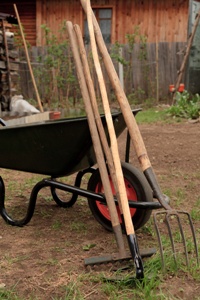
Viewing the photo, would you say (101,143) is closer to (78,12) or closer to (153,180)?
(153,180)

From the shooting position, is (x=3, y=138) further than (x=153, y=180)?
Yes

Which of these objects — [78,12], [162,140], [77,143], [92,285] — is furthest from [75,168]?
Result: [78,12]

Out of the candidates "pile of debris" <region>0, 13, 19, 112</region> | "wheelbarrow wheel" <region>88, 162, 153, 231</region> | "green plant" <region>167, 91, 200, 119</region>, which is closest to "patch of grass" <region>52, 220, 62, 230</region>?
"wheelbarrow wheel" <region>88, 162, 153, 231</region>

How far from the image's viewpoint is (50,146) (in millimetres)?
2736

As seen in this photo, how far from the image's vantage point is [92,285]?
2.14m

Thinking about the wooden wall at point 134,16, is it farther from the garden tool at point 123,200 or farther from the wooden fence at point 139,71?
the garden tool at point 123,200

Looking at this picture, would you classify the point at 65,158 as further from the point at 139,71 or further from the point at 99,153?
the point at 139,71

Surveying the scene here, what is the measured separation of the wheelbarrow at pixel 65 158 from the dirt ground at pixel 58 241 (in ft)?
0.53

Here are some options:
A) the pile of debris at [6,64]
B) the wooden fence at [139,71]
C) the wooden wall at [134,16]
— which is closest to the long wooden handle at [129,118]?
the pile of debris at [6,64]

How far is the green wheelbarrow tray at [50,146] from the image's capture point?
264cm

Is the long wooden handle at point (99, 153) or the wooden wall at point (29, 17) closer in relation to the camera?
the long wooden handle at point (99, 153)

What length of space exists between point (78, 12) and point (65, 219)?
12.6m

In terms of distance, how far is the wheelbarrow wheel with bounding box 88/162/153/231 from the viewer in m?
2.67

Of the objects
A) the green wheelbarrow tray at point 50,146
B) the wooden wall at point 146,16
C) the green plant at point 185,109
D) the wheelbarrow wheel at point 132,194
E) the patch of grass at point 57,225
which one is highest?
the wooden wall at point 146,16
